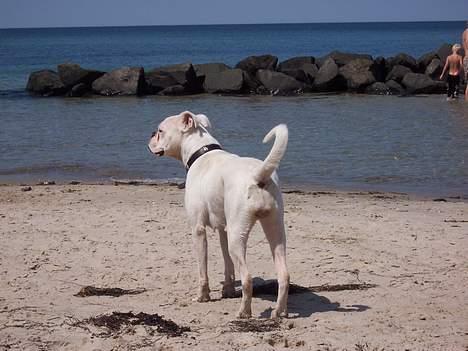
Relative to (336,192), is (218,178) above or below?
above

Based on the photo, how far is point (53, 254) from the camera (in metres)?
8.25

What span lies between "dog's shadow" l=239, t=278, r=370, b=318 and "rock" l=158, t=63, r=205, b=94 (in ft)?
84.4

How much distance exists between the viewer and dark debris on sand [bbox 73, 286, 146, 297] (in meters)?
7.02

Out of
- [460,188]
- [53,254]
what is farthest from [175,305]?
[460,188]

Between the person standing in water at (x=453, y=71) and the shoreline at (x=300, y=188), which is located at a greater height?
the person standing in water at (x=453, y=71)

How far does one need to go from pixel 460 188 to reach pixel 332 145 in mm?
4750

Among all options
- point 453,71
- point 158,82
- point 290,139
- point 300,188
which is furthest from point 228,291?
point 158,82

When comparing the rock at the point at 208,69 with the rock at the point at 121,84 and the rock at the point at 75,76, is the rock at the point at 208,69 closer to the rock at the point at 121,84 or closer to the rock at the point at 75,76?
the rock at the point at 121,84

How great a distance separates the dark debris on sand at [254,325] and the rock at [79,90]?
27736 millimetres

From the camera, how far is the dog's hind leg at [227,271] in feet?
22.4

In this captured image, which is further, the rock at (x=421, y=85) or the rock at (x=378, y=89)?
the rock at (x=378, y=89)

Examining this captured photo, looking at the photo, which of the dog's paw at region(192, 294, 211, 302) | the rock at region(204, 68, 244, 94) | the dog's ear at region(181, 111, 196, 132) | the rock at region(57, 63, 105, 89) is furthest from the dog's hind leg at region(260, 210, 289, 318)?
the rock at region(57, 63, 105, 89)

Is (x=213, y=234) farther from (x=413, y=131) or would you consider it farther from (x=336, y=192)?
(x=413, y=131)

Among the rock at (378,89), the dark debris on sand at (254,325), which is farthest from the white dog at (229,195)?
the rock at (378,89)
